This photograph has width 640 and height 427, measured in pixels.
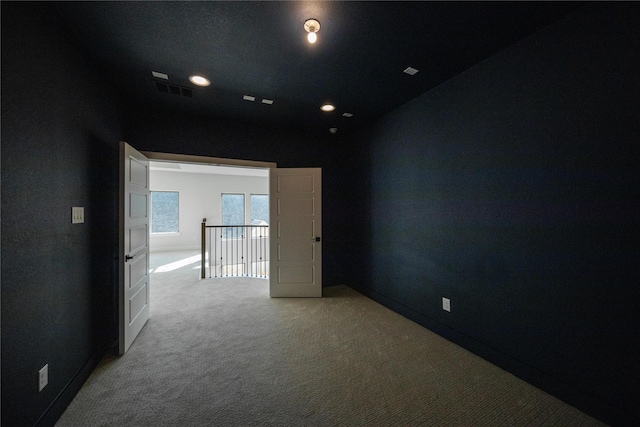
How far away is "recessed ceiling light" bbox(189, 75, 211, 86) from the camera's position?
8.00ft

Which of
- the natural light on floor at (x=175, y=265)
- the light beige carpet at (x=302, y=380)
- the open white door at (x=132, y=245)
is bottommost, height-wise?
the light beige carpet at (x=302, y=380)

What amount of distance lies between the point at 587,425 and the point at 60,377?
11.1 ft

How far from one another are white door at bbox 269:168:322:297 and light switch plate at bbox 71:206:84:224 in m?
2.17

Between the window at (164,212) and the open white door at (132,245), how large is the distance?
6.06 meters

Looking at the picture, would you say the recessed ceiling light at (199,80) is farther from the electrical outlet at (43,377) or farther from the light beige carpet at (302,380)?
the light beige carpet at (302,380)

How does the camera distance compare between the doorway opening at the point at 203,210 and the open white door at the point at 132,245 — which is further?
the doorway opening at the point at 203,210

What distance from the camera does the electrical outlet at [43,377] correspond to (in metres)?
1.43

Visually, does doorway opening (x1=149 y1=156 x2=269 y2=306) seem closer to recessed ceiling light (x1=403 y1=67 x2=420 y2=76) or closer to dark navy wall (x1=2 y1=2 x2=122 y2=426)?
dark navy wall (x1=2 y1=2 x2=122 y2=426)

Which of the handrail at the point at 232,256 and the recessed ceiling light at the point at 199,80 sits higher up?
the recessed ceiling light at the point at 199,80

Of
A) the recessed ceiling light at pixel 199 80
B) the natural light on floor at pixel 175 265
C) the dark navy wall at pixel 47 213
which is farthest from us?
→ the natural light on floor at pixel 175 265

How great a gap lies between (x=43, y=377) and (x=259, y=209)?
8.33m

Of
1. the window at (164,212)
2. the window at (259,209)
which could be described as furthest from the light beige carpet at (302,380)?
the window at (259,209)

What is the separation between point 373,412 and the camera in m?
1.61

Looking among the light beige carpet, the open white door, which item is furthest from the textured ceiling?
the light beige carpet
